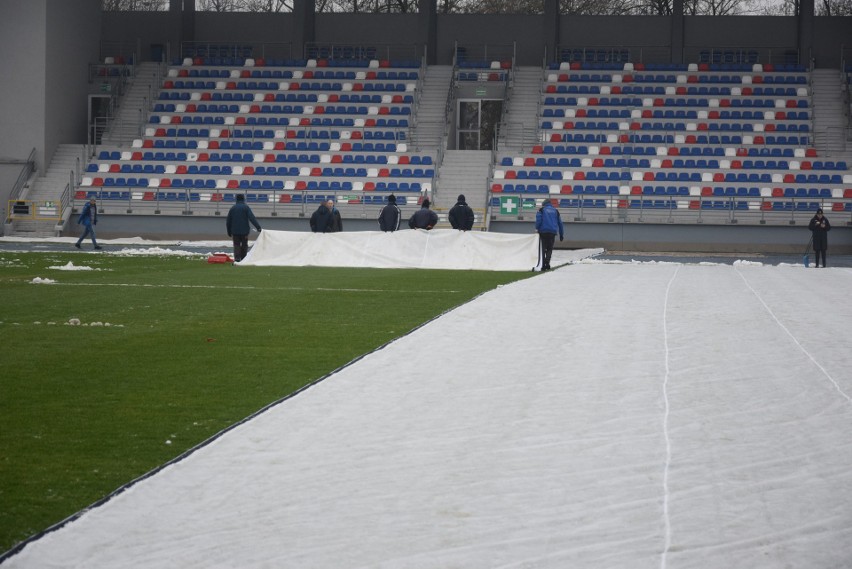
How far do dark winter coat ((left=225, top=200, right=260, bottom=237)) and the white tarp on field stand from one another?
2.40 feet

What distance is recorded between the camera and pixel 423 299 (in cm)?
1828

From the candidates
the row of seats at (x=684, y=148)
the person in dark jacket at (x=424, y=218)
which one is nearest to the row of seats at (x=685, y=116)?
the row of seats at (x=684, y=148)

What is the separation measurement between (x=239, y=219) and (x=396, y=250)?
4.03 m

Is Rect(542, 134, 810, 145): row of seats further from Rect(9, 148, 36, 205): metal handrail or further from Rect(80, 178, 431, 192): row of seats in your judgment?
Rect(9, 148, 36, 205): metal handrail

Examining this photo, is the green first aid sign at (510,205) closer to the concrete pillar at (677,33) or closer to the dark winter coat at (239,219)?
the concrete pillar at (677,33)

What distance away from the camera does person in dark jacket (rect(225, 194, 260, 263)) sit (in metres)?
27.6

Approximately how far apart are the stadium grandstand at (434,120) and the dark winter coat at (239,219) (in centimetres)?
1489

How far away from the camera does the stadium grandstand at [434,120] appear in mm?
44500

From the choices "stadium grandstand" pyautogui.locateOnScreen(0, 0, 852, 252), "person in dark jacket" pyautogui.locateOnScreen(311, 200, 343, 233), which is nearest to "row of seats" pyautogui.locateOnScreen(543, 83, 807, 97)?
"stadium grandstand" pyautogui.locateOnScreen(0, 0, 852, 252)

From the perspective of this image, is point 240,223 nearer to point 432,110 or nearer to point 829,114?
point 432,110

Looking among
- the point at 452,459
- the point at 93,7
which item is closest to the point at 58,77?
the point at 93,7

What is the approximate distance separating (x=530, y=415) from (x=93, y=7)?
160 feet

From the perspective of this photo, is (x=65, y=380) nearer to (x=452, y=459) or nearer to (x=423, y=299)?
(x=452, y=459)

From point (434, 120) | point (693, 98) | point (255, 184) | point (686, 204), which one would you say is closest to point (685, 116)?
point (693, 98)
